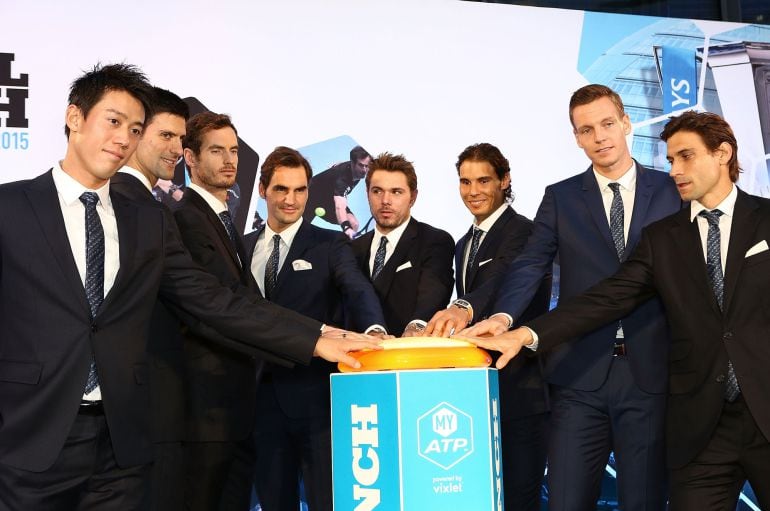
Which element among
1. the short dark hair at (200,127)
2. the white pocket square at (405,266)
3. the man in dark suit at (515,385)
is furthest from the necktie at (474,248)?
the short dark hair at (200,127)

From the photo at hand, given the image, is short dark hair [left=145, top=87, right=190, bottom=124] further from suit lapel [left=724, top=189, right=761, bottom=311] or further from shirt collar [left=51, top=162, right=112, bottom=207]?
suit lapel [left=724, top=189, right=761, bottom=311]

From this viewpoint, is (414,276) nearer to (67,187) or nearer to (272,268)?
(272,268)

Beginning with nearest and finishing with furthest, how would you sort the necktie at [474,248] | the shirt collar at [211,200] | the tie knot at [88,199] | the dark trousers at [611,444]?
the tie knot at [88,199]
the dark trousers at [611,444]
the shirt collar at [211,200]
the necktie at [474,248]

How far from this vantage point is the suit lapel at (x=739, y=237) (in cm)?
302

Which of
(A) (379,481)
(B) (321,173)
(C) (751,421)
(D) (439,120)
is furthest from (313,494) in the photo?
(D) (439,120)

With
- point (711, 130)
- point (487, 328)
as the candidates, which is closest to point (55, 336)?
point (487, 328)

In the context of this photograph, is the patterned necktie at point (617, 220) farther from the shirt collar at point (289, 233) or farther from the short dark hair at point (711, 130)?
the shirt collar at point (289, 233)

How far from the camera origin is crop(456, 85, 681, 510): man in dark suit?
3.25m

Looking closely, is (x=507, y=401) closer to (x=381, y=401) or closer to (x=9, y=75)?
→ (x=381, y=401)

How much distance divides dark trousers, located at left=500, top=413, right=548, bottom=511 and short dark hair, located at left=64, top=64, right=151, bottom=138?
208 centimetres

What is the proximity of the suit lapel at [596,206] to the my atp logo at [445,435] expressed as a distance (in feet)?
4.33

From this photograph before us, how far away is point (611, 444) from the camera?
11.0ft

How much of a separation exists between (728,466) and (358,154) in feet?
9.67

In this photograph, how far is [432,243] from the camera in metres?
4.12
